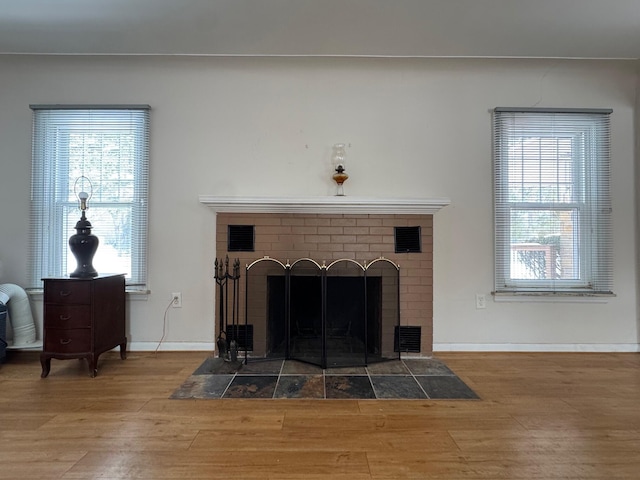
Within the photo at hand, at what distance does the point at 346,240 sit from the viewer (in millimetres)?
2652

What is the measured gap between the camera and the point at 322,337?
2.40 metres

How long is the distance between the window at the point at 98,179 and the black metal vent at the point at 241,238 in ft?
2.36

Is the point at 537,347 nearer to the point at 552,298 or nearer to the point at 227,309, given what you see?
the point at 552,298

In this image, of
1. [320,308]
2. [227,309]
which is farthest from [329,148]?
[227,309]

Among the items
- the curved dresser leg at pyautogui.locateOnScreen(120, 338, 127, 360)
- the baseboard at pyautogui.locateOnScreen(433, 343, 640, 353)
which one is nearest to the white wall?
the baseboard at pyautogui.locateOnScreen(433, 343, 640, 353)

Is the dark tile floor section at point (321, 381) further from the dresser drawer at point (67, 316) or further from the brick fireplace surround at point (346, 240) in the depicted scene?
the dresser drawer at point (67, 316)

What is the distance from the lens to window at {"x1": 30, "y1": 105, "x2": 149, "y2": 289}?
2.72 meters

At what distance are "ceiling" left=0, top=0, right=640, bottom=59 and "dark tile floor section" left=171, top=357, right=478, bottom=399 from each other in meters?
2.30

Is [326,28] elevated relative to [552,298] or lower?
elevated

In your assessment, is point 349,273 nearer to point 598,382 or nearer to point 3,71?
point 598,382

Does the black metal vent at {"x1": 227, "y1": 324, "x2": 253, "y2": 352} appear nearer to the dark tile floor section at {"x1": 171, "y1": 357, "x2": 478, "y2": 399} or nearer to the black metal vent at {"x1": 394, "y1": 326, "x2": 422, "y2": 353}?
the dark tile floor section at {"x1": 171, "y1": 357, "x2": 478, "y2": 399}

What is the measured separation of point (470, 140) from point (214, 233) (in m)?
2.27

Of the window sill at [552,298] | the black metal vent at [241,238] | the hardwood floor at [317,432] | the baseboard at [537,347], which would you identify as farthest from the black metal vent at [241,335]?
the window sill at [552,298]

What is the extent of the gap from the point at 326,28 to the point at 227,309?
2.12m
